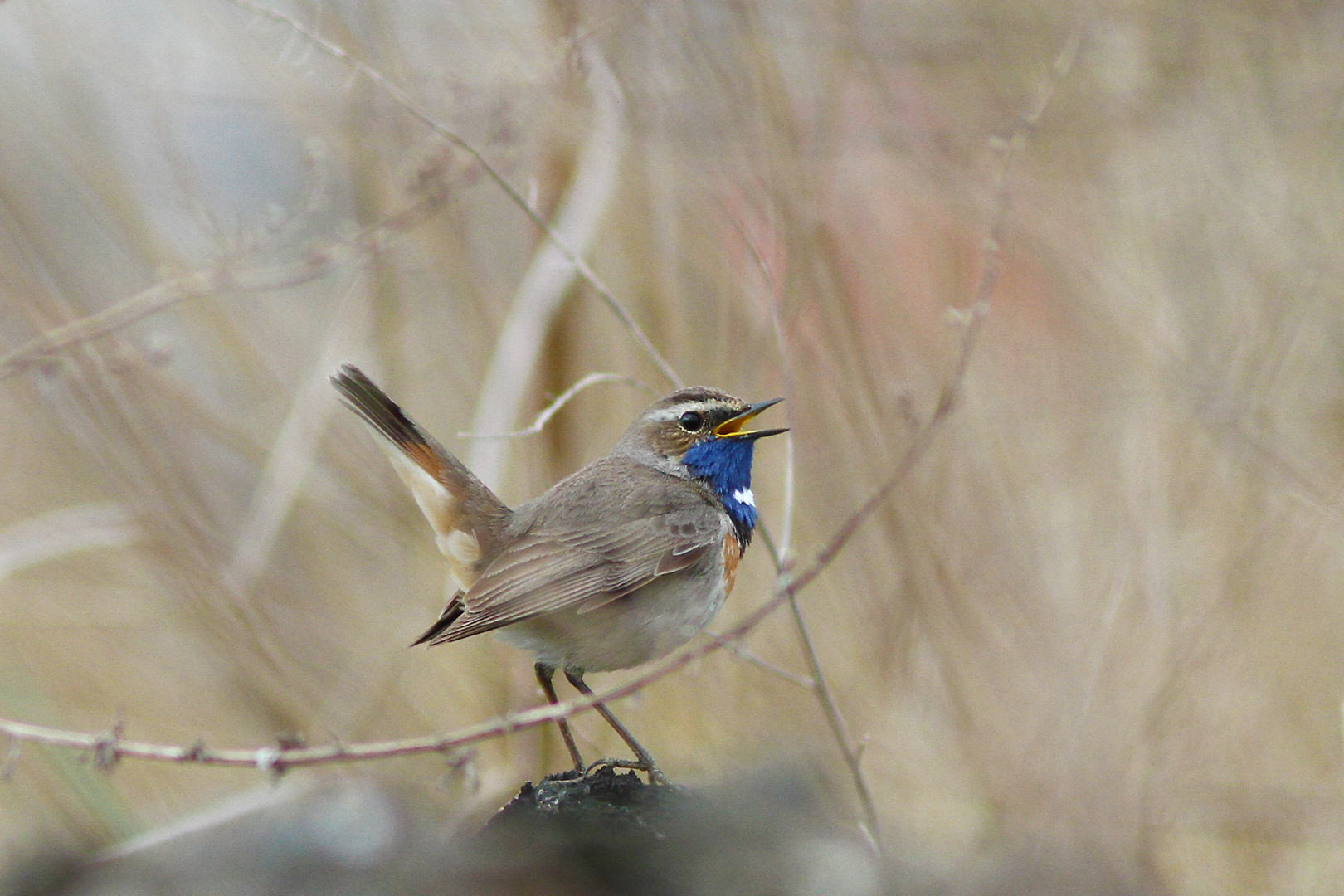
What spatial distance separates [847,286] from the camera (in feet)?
18.4

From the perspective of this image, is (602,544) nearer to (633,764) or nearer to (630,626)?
(630,626)

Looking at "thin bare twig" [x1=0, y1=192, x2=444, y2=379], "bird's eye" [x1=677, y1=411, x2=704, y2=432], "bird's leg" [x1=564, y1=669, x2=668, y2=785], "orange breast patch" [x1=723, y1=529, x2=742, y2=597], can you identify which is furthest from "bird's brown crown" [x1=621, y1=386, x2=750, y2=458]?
"thin bare twig" [x1=0, y1=192, x2=444, y2=379]

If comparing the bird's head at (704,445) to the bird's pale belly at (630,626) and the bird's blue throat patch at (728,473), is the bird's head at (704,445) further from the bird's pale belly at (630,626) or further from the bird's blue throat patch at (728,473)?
the bird's pale belly at (630,626)

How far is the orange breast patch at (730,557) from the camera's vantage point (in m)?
3.39

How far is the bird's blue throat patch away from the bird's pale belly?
20 centimetres

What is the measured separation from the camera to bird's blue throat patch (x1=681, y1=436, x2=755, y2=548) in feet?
11.4

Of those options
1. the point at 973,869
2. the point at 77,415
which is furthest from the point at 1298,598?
the point at 77,415

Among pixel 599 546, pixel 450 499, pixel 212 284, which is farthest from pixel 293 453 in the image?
pixel 599 546

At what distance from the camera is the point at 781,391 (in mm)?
6277

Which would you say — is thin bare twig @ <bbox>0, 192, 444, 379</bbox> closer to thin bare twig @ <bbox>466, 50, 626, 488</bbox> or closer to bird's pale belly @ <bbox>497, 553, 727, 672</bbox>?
thin bare twig @ <bbox>466, 50, 626, 488</bbox>

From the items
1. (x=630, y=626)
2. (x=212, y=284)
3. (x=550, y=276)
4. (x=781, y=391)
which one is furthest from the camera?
(x=781, y=391)

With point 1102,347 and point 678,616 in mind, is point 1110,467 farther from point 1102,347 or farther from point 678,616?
point 678,616

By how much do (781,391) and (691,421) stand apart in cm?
283

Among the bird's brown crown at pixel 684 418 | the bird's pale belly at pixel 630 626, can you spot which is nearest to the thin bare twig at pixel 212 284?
the bird's brown crown at pixel 684 418
